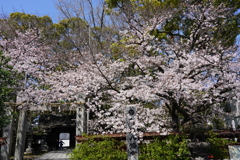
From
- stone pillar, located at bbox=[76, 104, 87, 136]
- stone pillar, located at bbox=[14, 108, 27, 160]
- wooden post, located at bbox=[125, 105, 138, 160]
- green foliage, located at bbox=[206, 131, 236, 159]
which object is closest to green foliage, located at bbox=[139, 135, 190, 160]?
wooden post, located at bbox=[125, 105, 138, 160]

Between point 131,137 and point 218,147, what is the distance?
10.0 ft

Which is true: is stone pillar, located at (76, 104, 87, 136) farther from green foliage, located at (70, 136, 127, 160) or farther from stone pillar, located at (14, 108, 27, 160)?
stone pillar, located at (14, 108, 27, 160)

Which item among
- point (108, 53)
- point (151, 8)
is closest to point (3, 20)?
point (108, 53)

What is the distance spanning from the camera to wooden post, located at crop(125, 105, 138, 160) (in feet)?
18.2

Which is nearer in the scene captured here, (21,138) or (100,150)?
(100,150)

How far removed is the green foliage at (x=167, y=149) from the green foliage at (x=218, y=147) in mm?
918

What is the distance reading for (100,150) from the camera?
20.5 feet

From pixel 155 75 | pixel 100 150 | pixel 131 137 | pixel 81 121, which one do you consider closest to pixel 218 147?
Answer: pixel 131 137

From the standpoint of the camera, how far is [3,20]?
1469cm

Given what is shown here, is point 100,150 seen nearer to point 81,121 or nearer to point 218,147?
point 81,121

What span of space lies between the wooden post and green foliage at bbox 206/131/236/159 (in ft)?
8.24

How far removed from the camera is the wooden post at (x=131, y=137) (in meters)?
5.54

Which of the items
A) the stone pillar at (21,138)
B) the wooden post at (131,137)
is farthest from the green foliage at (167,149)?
the stone pillar at (21,138)

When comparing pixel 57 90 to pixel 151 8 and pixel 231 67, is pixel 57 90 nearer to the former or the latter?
pixel 151 8
